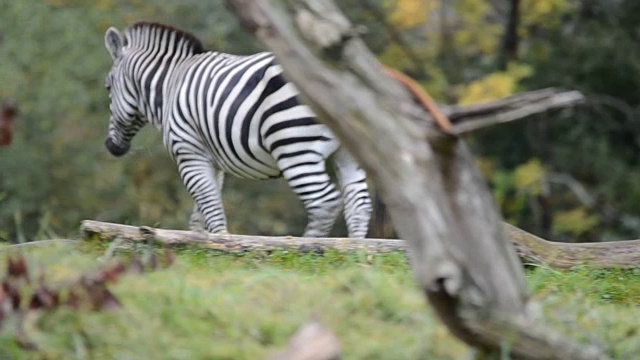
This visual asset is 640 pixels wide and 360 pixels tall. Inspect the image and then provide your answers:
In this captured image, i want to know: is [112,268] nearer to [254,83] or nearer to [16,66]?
[254,83]

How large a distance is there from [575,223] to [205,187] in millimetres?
11409

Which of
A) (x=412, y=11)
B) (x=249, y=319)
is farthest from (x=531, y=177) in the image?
(x=249, y=319)

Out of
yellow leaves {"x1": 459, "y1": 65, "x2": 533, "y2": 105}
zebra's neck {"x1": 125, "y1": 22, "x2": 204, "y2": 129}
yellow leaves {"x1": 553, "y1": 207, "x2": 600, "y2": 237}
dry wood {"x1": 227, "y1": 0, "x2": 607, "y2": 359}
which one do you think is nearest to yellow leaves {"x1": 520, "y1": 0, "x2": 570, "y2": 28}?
yellow leaves {"x1": 459, "y1": 65, "x2": 533, "y2": 105}

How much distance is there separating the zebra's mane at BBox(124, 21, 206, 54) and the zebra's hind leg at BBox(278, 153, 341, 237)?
1.95 meters

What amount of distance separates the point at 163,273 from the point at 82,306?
630 mm

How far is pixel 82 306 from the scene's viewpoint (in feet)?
15.7

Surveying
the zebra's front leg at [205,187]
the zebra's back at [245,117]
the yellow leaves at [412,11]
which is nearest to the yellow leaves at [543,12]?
the yellow leaves at [412,11]

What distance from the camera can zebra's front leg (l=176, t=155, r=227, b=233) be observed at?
31.1 feet

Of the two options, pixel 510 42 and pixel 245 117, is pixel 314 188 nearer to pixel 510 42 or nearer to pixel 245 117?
pixel 245 117

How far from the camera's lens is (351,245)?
7.43 meters

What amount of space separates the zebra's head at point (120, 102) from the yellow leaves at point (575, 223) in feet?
34.3

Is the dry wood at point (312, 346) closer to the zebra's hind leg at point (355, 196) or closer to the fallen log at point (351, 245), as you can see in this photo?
the fallen log at point (351, 245)

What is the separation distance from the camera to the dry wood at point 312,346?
452 cm

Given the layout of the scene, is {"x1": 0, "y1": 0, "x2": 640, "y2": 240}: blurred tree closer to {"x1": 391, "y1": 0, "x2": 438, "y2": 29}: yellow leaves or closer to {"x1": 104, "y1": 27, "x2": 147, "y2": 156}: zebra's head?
{"x1": 391, "y1": 0, "x2": 438, "y2": 29}: yellow leaves
